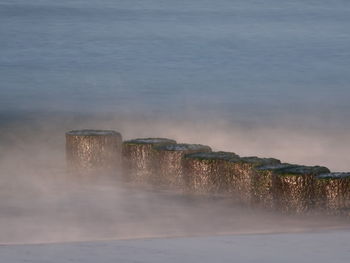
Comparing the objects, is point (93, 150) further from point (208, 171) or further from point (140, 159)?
point (208, 171)

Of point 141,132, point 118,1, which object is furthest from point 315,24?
point 141,132

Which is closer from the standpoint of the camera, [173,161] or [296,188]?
[296,188]

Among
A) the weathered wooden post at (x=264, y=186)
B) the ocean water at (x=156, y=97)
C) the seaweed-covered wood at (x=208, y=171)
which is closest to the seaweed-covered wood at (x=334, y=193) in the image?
the ocean water at (x=156, y=97)

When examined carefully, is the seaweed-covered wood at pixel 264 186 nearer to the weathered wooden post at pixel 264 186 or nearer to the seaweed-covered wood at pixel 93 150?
the weathered wooden post at pixel 264 186

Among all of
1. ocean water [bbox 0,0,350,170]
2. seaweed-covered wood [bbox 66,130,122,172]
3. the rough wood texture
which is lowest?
the rough wood texture

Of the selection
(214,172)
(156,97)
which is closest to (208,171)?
(214,172)

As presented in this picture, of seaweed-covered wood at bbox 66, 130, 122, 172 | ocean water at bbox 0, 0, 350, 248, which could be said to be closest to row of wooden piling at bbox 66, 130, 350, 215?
seaweed-covered wood at bbox 66, 130, 122, 172

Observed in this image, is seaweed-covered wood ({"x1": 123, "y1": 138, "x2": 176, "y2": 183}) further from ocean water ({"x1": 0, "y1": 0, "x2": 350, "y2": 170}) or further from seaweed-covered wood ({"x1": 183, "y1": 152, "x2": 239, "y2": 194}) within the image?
ocean water ({"x1": 0, "y1": 0, "x2": 350, "y2": 170})

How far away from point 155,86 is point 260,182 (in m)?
21.3

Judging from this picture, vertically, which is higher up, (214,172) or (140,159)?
(140,159)

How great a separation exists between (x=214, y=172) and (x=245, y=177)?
36 centimetres

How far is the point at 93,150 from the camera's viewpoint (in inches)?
392

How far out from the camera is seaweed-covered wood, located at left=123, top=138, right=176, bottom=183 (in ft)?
31.1

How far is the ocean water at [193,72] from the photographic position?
18.3 m
